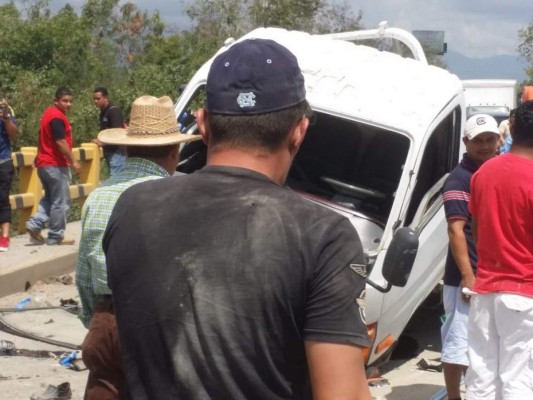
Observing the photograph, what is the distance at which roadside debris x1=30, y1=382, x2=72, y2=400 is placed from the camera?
265 inches

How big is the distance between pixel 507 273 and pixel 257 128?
308 centimetres

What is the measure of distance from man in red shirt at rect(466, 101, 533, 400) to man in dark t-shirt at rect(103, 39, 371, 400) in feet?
9.48

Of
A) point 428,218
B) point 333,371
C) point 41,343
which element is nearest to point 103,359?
point 333,371

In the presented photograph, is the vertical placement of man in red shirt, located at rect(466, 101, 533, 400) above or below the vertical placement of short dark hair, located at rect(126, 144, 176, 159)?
below

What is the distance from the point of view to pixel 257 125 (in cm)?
222

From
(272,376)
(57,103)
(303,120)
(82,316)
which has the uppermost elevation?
(303,120)

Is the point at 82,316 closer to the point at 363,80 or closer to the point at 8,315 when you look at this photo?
the point at 363,80

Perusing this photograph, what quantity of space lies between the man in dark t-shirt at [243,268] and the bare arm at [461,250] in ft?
12.4

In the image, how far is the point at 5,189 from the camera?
11.1 m

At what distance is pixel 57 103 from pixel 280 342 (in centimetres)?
1014

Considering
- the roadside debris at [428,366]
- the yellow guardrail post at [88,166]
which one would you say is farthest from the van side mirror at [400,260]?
the yellow guardrail post at [88,166]

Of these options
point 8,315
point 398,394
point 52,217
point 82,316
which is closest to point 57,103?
point 52,217

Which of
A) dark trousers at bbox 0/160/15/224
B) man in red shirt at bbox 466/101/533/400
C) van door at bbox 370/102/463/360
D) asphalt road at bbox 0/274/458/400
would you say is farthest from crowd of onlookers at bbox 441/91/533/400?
dark trousers at bbox 0/160/15/224

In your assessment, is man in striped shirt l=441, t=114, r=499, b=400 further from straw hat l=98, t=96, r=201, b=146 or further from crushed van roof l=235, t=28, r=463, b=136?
straw hat l=98, t=96, r=201, b=146
